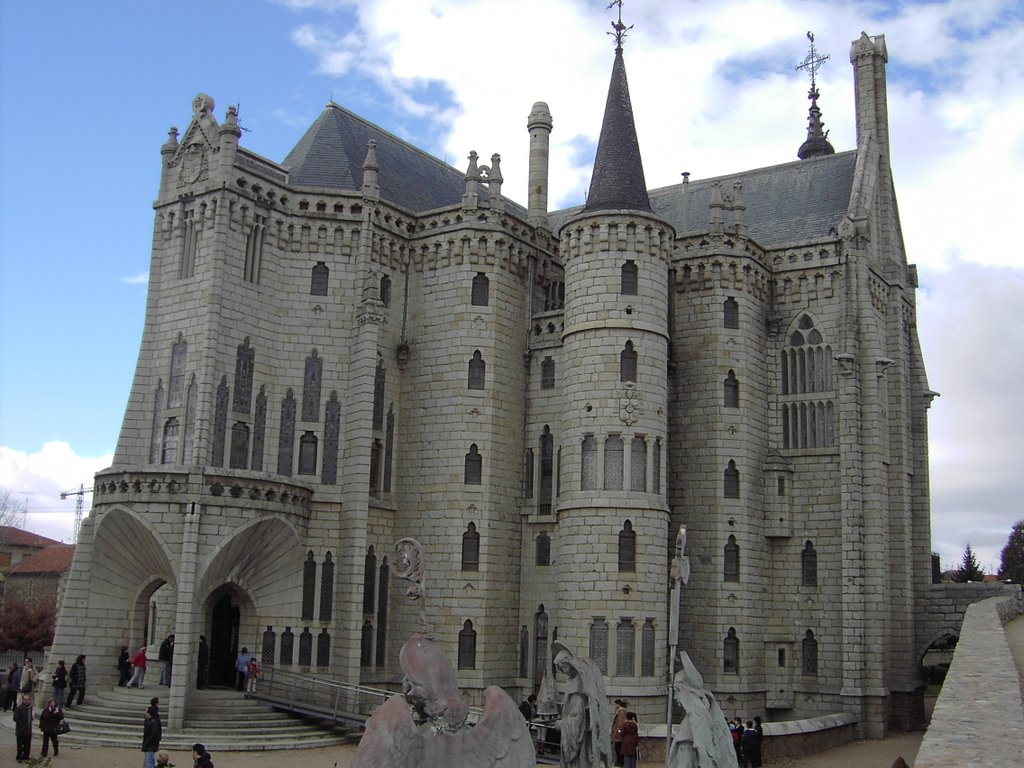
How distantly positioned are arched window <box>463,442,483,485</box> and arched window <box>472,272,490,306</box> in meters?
4.72

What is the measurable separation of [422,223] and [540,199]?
504cm

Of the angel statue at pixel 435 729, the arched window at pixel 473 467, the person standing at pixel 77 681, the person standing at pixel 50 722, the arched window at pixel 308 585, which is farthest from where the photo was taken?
the arched window at pixel 473 467

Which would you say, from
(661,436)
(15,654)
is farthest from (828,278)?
(15,654)

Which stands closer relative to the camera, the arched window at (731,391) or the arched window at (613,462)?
the arched window at (613,462)

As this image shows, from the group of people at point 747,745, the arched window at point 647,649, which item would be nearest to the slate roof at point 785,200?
the arched window at point 647,649

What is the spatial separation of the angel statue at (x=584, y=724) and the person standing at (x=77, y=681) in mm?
18601

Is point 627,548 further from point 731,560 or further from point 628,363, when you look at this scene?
point 628,363

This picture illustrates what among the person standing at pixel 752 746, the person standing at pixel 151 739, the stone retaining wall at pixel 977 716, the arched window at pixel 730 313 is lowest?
the person standing at pixel 752 746

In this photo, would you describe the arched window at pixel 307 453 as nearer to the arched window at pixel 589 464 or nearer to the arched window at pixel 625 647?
the arched window at pixel 589 464

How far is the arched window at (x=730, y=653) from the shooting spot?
34.0m

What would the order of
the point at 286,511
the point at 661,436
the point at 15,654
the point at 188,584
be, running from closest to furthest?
the point at 188,584
the point at 286,511
the point at 661,436
the point at 15,654

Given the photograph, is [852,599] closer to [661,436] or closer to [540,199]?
[661,436]

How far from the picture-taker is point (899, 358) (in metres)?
39.6

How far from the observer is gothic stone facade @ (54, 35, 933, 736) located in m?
30.9
